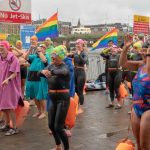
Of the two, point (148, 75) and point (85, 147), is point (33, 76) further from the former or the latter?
point (148, 75)

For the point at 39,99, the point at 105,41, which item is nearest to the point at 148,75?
the point at 39,99

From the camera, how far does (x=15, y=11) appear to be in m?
12.1

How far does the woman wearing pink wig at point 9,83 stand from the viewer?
23.8 feet

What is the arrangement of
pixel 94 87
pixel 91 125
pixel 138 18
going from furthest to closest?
pixel 138 18
pixel 94 87
pixel 91 125

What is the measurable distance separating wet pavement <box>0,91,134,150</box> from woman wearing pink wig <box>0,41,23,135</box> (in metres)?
0.49

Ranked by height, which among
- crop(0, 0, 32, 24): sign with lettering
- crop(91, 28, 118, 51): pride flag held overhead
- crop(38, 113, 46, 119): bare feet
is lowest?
crop(38, 113, 46, 119): bare feet

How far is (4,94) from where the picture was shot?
7410mm

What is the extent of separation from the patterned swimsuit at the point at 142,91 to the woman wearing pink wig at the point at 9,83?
337 centimetres

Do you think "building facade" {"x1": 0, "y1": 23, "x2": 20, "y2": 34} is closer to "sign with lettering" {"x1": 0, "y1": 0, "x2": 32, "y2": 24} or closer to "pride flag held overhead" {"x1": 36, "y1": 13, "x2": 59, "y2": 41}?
"pride flag held overhead" {"x1": 36, "y1": 13, "x2": 59, "y2": 41}

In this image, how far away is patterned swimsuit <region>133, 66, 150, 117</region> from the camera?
425 centimetres

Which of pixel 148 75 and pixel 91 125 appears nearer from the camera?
pixel 148 75

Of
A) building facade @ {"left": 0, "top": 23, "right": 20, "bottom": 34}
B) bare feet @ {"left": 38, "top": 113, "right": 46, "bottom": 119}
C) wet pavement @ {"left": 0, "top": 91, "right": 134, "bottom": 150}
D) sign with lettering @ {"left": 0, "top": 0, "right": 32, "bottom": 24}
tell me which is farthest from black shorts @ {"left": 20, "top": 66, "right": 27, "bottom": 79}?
building facade @ {"left": 0, "top": 23, "right": 20, "bottom": 34}

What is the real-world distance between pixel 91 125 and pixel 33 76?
1.84 meters

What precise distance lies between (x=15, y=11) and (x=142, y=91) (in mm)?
8530
